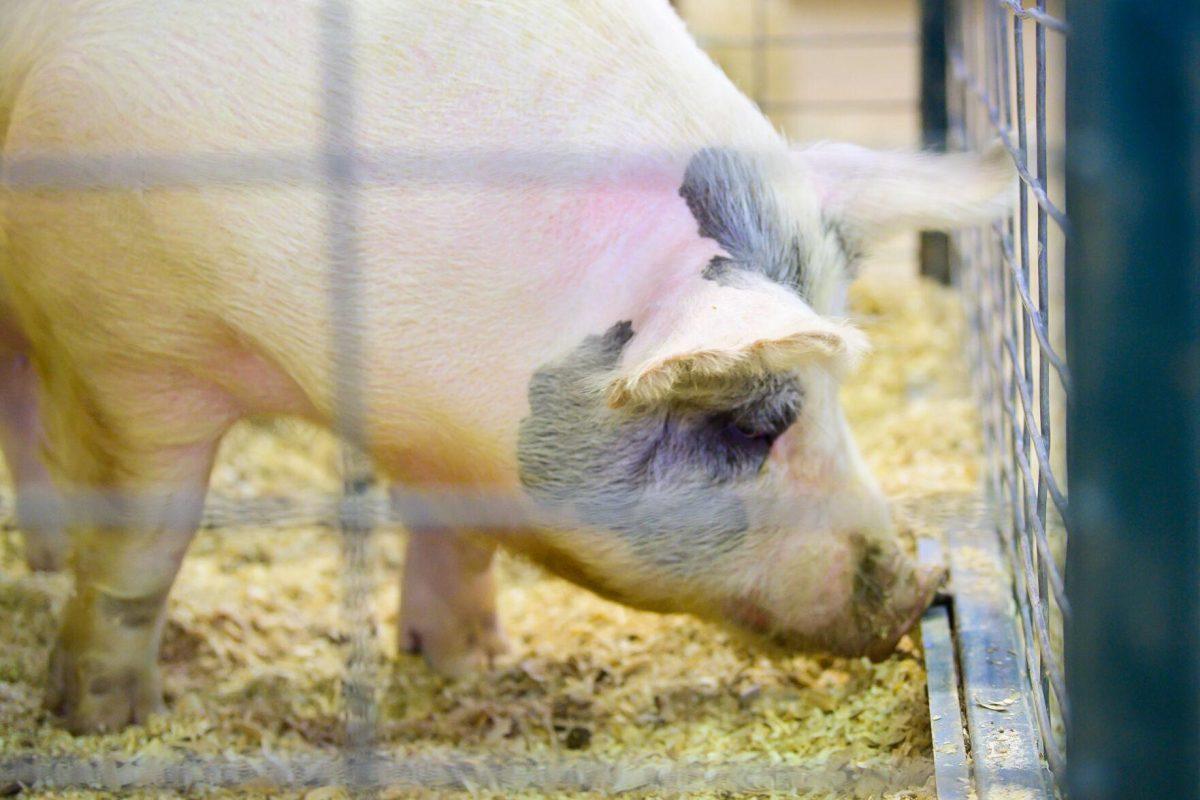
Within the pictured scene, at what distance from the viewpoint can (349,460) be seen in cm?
237

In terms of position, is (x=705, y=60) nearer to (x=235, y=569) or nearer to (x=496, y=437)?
(x=496, y=437)

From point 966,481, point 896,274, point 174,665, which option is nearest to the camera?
point 174,665

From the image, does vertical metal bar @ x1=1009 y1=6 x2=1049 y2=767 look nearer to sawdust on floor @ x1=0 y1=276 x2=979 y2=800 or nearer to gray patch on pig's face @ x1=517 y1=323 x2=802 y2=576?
sawdust on floor @ x1=0 y1=276 x2=979 y2=800

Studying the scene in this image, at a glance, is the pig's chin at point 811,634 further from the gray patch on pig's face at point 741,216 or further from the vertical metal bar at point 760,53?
the vertical metal bar at point 760,53

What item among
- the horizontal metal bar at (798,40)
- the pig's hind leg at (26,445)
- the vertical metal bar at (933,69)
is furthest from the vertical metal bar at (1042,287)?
the vertical metal bar at (933,69)

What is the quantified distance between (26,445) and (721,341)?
183 centimetres

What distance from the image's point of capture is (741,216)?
2023 mm

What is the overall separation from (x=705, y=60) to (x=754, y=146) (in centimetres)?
20

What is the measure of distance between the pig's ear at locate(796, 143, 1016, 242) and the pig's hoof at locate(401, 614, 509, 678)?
106 cm

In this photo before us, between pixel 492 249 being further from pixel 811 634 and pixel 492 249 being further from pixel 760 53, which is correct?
pixel 760 53

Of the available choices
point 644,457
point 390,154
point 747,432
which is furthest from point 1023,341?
point 390,154

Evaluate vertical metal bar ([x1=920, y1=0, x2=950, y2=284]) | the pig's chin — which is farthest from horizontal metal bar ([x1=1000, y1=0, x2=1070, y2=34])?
vertical metal bar ([x1=920, y1=0, x2=950, y2=284])

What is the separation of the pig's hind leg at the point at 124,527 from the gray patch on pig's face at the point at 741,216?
0.83 m

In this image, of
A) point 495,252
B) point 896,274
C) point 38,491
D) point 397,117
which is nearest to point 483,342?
point 495,252
